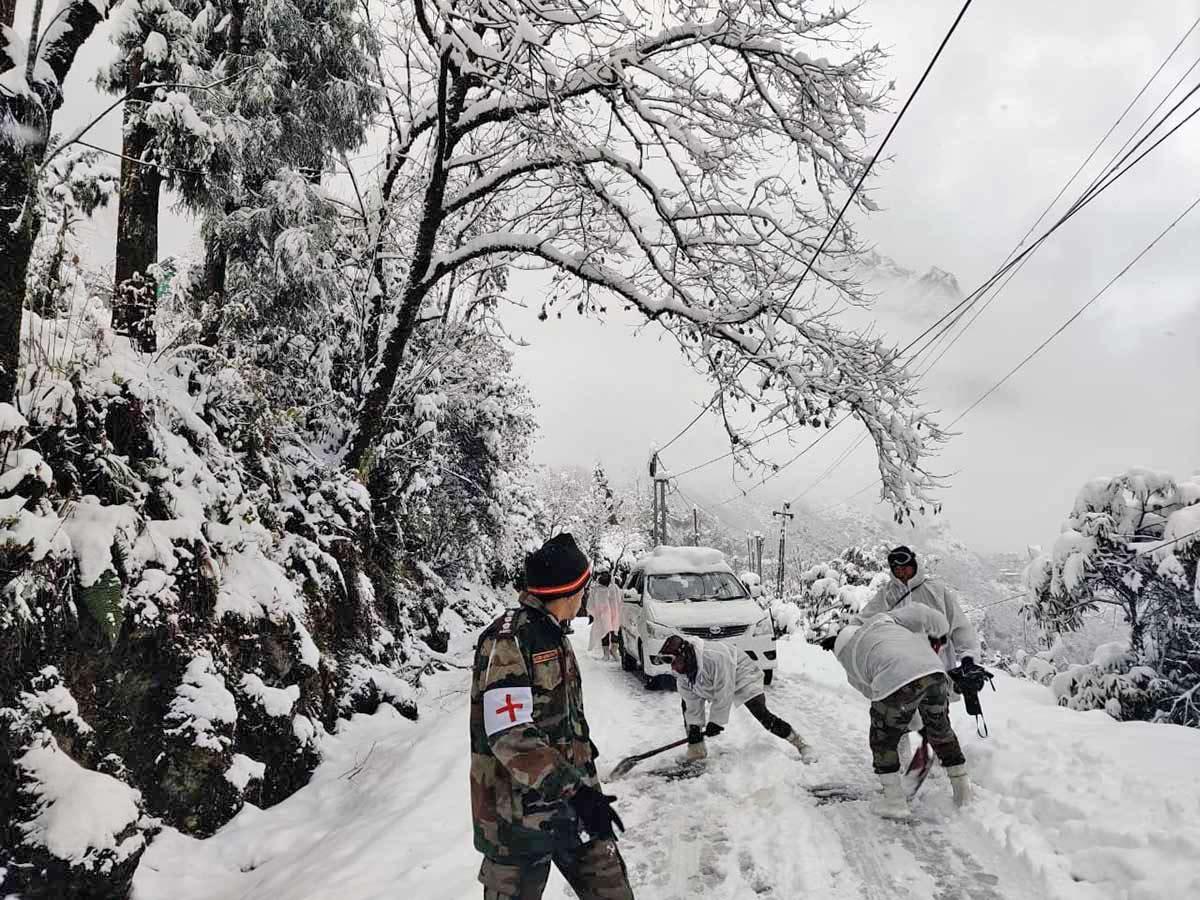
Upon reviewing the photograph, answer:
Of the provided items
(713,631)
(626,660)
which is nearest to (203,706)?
(713,631)

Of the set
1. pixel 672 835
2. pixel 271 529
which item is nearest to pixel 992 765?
pixel 672 835

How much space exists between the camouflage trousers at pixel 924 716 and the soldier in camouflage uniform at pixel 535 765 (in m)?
2.89

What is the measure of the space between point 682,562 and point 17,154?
9.74 meters

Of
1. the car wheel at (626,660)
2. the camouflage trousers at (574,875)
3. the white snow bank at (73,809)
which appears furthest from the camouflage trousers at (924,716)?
the car wheel at (626,660)

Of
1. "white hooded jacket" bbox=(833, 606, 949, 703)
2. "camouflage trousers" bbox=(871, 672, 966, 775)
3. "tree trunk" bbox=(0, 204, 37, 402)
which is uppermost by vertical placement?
"tree trunk" bbox=(0, 204, 37, 402)

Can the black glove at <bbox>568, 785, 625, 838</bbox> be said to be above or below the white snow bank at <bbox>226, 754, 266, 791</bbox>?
above

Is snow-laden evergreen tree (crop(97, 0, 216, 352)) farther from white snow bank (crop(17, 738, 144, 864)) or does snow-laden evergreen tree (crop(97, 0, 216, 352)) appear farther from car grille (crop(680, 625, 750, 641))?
car grille (crop(680, 625, 750, 641))

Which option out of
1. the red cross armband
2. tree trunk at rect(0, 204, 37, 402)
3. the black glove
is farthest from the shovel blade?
tree trunk at rect(0, 204, 37, 402)

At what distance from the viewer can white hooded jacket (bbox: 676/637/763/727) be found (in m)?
6.27

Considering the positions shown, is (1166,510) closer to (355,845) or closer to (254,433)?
(355,845)

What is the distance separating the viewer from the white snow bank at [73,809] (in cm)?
359

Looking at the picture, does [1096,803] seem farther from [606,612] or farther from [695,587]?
[606,612]

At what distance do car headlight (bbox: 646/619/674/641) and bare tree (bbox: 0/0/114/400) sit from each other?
7.63 m

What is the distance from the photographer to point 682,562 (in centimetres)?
1175
